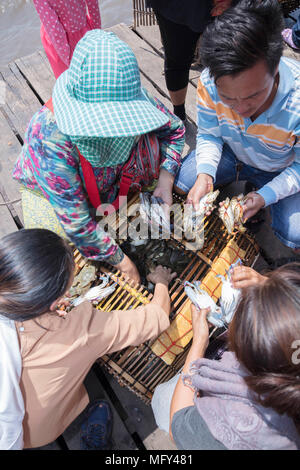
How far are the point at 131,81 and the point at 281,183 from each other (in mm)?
860

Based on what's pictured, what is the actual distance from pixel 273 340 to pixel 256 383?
138 millimetres

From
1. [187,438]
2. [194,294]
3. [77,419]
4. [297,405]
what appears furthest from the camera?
[77,419]

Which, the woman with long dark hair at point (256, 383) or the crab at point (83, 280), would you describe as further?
the crab at point (83, 280)

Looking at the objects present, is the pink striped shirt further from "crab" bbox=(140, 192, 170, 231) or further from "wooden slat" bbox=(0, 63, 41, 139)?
"crab" bbox=(140, 192, 170, 231)

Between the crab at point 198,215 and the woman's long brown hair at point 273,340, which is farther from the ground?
the woman's long brown hair at point 273,340

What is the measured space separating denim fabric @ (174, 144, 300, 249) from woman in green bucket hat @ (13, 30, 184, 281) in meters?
0.10

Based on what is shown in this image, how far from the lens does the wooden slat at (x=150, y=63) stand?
241 centimetres

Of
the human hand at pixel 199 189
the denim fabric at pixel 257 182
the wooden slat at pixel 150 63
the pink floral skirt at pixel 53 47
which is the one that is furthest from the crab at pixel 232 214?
the pink floral skirt at pixel 53 47

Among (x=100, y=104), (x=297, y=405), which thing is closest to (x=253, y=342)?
(x=297, y=405)

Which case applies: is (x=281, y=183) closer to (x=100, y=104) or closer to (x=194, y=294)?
(x=194, y=294)

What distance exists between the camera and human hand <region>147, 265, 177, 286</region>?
5.15ft

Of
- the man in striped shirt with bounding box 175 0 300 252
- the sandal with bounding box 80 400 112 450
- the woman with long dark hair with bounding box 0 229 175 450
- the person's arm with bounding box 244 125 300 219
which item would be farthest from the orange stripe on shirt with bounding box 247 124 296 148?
the sandal with bounding box 80 400 112 450

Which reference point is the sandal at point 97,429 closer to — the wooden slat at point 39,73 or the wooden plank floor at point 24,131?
the wooden plank floor at point 24,131

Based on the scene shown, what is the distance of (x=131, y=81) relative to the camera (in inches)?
44.3
